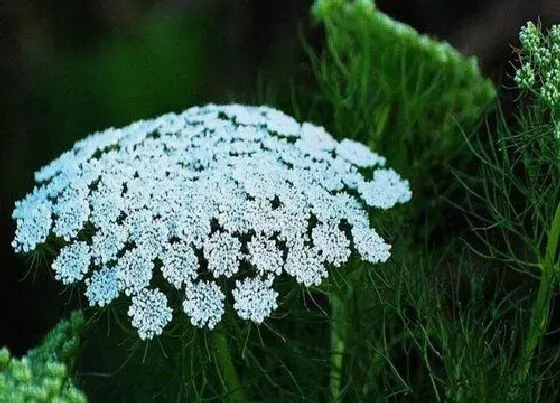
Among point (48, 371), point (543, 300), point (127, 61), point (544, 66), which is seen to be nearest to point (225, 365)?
point (48, 371)

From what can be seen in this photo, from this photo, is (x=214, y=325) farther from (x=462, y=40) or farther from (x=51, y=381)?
(x=462, y=40)

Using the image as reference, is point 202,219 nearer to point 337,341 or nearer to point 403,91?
point 337,341

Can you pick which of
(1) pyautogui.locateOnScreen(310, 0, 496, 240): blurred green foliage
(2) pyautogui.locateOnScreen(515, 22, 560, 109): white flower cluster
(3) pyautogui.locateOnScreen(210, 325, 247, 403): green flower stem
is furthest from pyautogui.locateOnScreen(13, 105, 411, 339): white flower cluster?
(1) pyautogui.locateOnScreen(310, 0, 496, 240): blurred green foliage

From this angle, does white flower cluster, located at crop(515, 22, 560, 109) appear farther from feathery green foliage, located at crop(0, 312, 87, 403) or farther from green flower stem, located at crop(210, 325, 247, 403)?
feathery green foliage, located at crop(0, 312, 87, 403)

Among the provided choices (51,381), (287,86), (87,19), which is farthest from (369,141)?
(87,19)

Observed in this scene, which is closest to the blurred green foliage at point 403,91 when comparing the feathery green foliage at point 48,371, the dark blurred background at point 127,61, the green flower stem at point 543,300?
the dark blurred background at point 127,61
